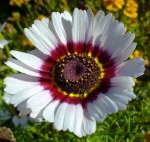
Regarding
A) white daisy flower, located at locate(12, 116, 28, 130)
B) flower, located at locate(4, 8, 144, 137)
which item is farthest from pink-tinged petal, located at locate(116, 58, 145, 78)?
white daisy flower, located at locate(12, 116, 28, 130)

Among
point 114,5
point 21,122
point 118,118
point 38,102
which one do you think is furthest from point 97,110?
point 114,5

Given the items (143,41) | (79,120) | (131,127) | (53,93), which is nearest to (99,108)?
(79,120)

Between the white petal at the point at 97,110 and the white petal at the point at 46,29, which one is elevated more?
the white petal at the point at 46,29

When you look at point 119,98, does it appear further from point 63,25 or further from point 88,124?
point 63,25

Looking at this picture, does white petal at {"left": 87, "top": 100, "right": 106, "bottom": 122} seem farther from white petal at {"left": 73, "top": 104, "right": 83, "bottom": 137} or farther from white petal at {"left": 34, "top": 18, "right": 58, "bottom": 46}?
white petal at {"left": 34, "top": 18, "right": 58, "bottom": 46}

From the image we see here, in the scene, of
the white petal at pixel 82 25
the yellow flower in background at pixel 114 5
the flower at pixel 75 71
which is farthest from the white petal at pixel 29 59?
the yellow flower in background at pixel 114 5

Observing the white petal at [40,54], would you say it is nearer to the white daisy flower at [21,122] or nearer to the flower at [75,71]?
the flower at [75,71]

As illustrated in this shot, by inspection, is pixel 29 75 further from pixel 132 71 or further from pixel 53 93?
pixel 132 71
